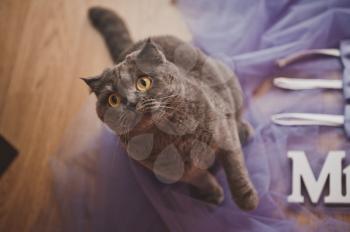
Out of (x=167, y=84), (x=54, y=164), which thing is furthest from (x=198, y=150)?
(x=54, y=164)

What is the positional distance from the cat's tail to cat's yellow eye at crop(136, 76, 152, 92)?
34cm

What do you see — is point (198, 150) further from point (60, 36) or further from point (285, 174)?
point (60, 36)

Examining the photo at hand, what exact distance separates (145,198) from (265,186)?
0.28m

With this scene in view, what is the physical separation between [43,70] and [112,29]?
25 centimetres

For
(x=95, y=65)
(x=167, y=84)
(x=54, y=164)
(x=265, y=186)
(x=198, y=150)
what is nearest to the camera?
(x=167, y=84)

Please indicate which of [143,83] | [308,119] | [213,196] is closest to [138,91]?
[143,83]

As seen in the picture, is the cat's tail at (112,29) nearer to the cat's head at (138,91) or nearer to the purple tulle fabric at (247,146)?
the purple tulle fabric at (247,146)

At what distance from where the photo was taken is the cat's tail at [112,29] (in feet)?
3.54

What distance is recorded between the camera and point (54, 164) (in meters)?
1.07

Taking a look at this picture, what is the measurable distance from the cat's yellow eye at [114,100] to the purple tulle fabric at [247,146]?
0.25m

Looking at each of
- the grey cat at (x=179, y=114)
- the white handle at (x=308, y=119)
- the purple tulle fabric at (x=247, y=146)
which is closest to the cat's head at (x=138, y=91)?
the grey cat at (x=179, y=114)

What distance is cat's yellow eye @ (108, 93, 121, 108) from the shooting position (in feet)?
2.43

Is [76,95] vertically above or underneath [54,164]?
above

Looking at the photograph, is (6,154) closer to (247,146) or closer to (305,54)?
(247,146)
